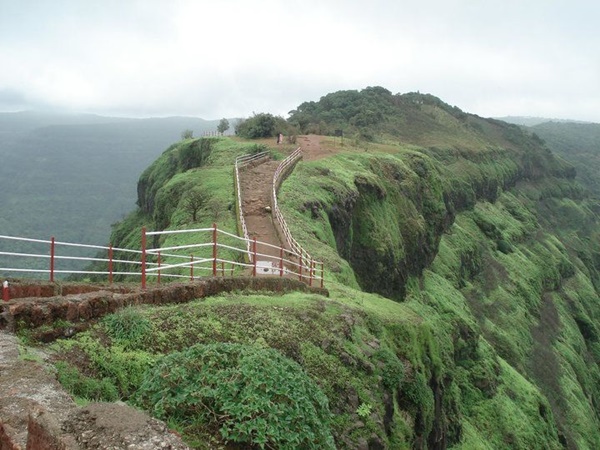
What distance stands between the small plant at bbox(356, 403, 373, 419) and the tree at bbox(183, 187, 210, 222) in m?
14.4

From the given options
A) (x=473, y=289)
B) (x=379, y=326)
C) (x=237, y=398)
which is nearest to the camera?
(x=237, y=398)

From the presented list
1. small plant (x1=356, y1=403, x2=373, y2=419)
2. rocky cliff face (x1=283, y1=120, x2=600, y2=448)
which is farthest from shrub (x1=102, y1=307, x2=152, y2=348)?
rocky cliff face (x1=283, y1=120, x2=600, y2=448)

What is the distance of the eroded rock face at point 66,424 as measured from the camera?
3.96m

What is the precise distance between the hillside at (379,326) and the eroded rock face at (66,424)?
714 mm

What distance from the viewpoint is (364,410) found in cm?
866

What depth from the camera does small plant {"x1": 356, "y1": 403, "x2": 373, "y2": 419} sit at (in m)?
8.56

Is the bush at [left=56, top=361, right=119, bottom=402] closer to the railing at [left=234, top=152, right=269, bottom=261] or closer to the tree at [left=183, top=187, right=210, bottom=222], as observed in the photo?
the railing at [left=234, top=152, right=269, bottom=261]

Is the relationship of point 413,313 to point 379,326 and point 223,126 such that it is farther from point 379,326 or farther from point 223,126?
point 223,126

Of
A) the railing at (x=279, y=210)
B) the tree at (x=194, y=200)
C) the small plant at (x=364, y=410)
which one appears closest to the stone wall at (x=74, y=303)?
the small plant at (x=364, y=410)

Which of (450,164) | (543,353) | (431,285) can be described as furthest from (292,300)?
(450,164)

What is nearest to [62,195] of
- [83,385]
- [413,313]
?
[413,313]

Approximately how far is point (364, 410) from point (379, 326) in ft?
12.2

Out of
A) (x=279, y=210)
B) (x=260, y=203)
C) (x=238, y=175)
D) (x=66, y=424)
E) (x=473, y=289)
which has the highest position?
(x=238, y=175)

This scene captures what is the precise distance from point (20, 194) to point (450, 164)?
110m
